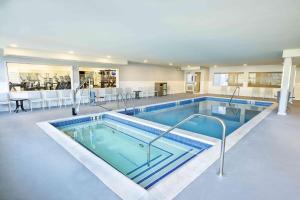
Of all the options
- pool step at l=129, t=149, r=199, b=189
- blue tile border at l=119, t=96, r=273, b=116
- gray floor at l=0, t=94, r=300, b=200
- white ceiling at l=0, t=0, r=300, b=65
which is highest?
white ceiling at l=0, t=0, r=300, b=65

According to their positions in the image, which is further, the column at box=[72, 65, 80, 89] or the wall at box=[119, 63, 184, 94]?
the wall at box=[119, 63, 184, 94]

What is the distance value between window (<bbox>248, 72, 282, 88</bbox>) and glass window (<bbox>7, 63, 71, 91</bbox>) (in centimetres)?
1211

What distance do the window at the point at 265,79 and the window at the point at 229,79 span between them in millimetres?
660

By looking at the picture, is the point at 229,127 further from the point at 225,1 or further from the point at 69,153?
the point at 69,153

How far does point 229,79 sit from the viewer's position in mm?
13539

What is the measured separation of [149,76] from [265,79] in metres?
8.12

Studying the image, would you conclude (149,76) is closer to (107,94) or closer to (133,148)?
(107,94)

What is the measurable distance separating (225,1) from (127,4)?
1356 millimetres

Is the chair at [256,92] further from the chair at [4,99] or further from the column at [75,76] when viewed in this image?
the chair at [4,99]

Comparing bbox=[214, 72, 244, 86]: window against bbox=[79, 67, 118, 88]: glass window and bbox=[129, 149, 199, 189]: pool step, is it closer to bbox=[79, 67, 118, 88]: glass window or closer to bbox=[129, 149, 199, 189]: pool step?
bbox=[79, 67, 118, 88]: glass window

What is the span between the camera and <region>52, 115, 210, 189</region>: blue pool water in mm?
3098

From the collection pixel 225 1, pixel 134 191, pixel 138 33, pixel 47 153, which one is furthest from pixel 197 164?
pixel 138 33

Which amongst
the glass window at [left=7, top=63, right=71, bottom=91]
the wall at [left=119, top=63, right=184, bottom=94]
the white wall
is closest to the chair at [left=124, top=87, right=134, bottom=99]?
the wall at [left=119, top=63, right=184, bottom=94]

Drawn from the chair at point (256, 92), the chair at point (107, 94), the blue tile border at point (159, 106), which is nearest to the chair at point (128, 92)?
the chair at point (107, 94)
